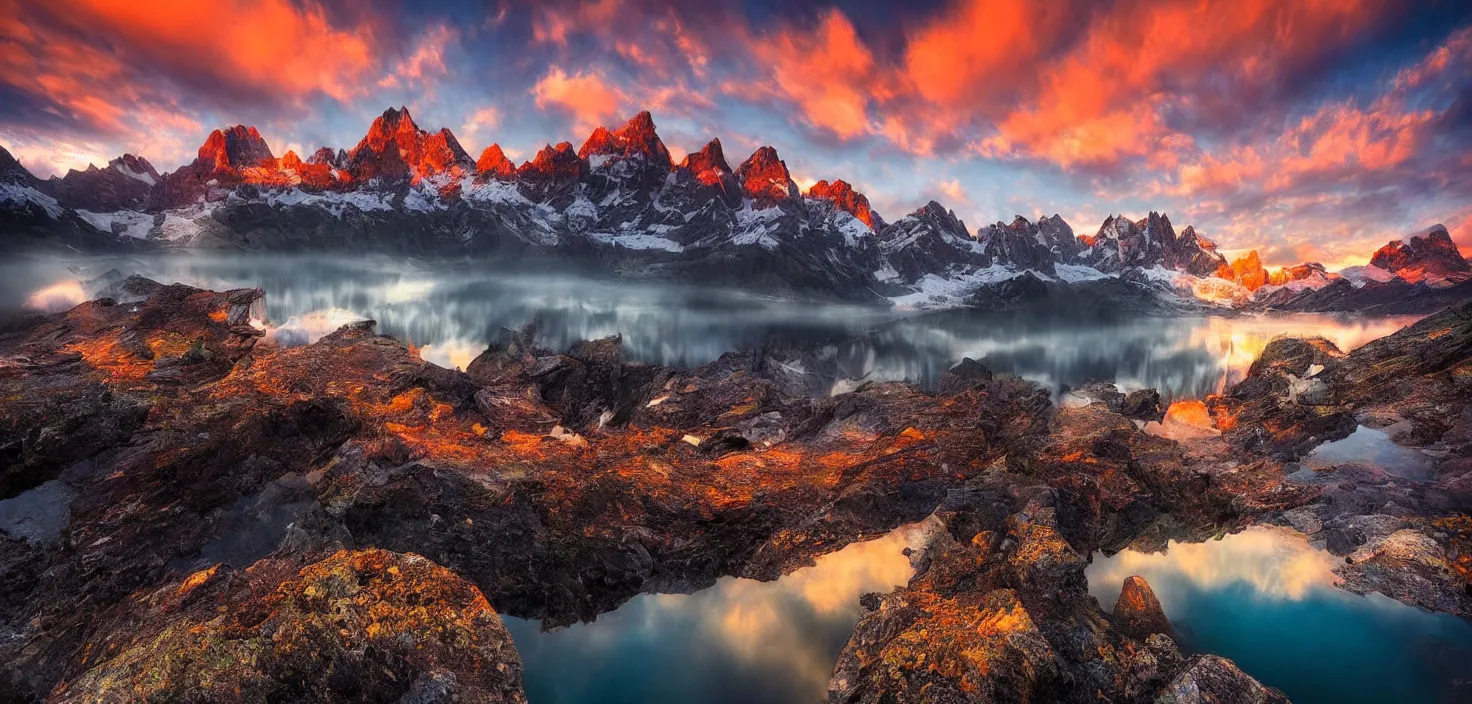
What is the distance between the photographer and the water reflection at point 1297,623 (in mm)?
12172

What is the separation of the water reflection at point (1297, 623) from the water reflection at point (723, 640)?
669cm

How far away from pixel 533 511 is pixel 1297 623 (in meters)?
20.8

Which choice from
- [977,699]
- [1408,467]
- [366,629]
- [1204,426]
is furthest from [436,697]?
[1204,426]

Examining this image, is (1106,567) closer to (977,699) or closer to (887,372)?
(977,699)

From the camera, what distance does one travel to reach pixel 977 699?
984cm

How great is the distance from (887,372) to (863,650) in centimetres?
11209

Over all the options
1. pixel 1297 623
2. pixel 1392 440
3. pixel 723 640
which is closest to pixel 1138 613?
pixel 1297 623

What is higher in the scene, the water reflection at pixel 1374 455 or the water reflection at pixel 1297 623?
the water reflection at pixel 1374 455

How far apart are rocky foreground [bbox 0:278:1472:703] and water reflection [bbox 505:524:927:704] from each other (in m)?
0.73

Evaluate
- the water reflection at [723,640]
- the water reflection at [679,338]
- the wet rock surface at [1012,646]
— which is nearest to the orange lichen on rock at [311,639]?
the water reflection at [723,640]

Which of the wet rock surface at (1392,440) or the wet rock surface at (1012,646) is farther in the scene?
the wet rock surface at (1392,440)

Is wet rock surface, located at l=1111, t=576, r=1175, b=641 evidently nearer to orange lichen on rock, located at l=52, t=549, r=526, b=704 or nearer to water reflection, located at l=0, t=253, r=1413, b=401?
orange lichen on rock, located at l=52, t=549, r=526, b=704

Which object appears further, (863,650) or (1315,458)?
(1315,458)

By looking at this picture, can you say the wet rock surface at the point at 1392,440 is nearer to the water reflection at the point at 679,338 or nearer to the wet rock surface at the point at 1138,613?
the wet rock surface at the point at 1138,613
